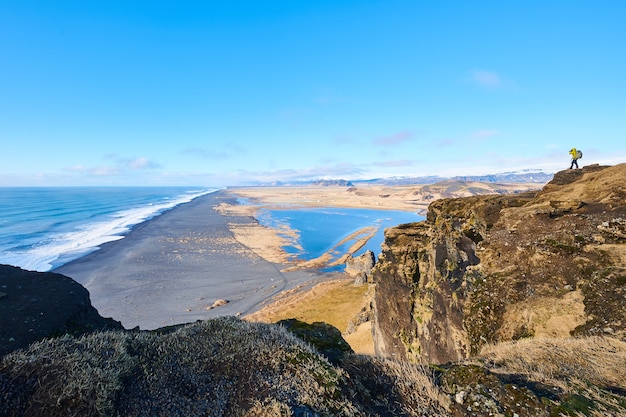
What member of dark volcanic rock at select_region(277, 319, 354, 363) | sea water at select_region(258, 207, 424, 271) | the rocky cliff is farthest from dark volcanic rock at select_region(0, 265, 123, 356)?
sea water at select_region(258, 207, 424, 271)

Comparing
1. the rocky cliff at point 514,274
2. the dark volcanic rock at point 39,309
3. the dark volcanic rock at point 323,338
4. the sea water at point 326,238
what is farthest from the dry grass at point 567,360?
the sea water at point 326,238

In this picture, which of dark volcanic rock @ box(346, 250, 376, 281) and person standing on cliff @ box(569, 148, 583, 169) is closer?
person standing on cliff @ box(569, 148, 583, 169)

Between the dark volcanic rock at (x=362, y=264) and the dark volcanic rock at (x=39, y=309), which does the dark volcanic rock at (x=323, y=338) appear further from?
the dark volcanic rock at (x=362, y=264)

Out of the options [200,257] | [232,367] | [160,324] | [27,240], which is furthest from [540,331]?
[27,240]

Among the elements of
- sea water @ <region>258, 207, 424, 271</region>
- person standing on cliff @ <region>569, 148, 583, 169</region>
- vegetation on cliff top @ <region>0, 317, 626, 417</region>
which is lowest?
sea water @ <region>258, 207, 424, 271</region>

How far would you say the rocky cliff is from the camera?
438 inches

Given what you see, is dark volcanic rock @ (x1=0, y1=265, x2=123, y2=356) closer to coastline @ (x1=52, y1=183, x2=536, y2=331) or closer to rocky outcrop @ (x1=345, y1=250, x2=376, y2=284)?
coastline @ (x1=52, y1=183, x2=536, y2=331)

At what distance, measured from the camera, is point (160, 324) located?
34.4 metres

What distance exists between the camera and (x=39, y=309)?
785 cm

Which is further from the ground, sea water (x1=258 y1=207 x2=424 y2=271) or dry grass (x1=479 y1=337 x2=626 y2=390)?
dry grass (x1=479 y1=337 x2=626 y2=390)

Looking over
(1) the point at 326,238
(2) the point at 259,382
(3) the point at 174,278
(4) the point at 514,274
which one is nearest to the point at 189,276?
(3) the point at 174,278

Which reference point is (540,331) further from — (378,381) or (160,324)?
(160,324)

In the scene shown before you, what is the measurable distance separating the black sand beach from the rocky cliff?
82.0 feet

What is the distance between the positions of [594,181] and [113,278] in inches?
2394
